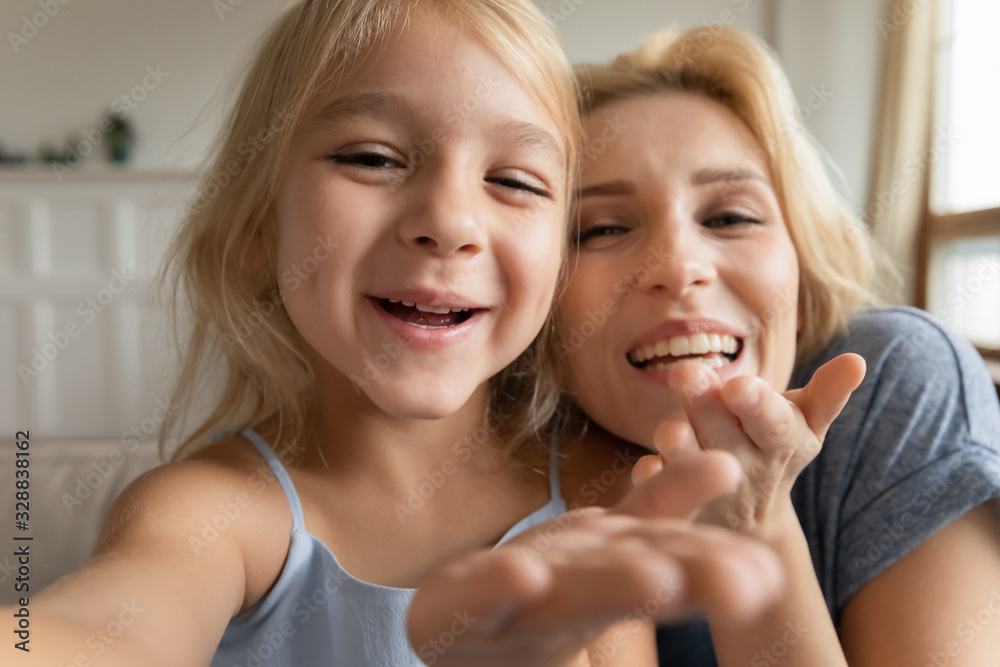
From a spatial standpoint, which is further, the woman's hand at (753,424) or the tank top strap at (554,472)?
the tank top strap at (554,472)

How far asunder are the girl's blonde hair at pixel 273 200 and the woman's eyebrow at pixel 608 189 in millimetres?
27

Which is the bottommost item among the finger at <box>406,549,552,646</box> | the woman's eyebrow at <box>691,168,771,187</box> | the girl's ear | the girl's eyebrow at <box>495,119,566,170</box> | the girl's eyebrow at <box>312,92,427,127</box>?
the finger at <box>406,549,552,646</box>

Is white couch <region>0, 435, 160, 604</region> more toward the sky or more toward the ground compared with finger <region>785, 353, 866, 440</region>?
more toward the ground

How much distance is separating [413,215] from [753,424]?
416mm

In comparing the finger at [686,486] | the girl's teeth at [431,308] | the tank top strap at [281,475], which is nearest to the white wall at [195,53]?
the tank top strap at [281,475]

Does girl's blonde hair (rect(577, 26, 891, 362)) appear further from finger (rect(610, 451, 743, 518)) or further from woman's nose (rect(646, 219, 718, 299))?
finger (rect(610, 451, 743, 518))

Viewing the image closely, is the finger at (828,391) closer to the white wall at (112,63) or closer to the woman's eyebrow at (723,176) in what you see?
the woman's eyebrow at (723,176)

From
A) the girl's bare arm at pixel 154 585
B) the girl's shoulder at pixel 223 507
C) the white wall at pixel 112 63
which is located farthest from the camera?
the white wall at pixel 112 63

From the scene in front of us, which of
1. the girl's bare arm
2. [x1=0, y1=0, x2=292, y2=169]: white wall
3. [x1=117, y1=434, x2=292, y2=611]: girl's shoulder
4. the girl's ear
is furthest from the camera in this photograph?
[x1=0, y1=0, x2=292, y2=169]: white wall

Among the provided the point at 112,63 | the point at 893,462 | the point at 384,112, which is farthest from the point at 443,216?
the point at 112,63

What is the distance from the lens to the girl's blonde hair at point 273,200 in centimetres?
86

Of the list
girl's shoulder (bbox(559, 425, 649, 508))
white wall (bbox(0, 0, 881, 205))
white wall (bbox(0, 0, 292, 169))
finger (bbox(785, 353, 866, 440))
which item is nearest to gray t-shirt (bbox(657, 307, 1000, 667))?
girl's shoulder (bbox(559, 425, 649, 508))

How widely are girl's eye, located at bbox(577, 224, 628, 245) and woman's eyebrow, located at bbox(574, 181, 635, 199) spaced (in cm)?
4

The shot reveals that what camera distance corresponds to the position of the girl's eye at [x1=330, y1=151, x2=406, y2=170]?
0.82 metres
